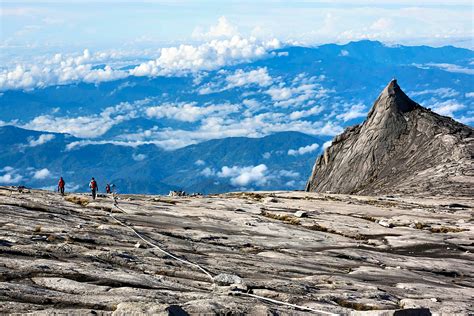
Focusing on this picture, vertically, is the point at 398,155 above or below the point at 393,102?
below

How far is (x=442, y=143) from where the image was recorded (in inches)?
4656

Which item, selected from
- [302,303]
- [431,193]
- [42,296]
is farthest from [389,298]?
[431,193]

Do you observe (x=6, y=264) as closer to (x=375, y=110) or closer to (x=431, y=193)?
(x=431, y=193)

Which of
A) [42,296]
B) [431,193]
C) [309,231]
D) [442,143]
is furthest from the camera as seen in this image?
[442,143]

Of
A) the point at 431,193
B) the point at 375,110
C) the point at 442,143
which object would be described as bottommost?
the point at 431,193

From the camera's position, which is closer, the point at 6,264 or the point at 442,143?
the point at 6,264

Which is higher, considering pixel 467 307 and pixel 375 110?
pixel 375 110

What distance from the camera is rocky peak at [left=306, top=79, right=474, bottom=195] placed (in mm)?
104125

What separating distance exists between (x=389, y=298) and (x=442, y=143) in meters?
96.5

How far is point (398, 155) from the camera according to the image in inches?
4882

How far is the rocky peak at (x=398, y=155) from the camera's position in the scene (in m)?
104

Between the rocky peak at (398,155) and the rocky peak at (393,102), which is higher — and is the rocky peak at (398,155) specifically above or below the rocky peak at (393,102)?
below

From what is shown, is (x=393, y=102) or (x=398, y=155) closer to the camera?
(x=398, y=155)

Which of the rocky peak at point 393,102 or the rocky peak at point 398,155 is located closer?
the rocky peak at point 398,155
